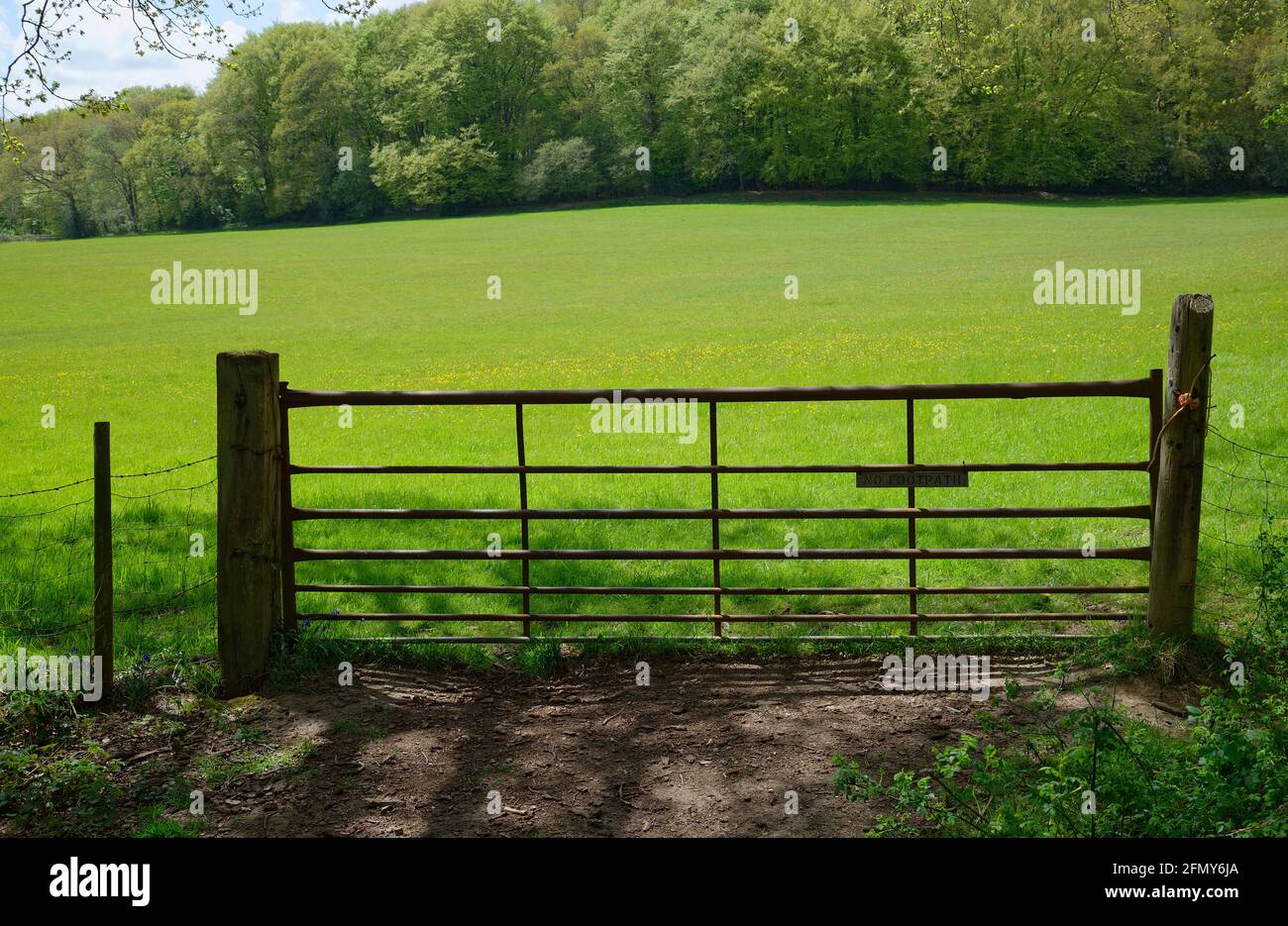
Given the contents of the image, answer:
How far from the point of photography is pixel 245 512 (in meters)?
6.79

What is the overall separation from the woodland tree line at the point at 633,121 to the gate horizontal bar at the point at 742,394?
6038cm

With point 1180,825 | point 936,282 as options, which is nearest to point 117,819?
point 1180,825

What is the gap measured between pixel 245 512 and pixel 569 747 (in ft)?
8.20

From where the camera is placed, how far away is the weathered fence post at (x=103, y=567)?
21.6 feet

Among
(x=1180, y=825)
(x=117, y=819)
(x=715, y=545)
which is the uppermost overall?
(x=715, y=545)

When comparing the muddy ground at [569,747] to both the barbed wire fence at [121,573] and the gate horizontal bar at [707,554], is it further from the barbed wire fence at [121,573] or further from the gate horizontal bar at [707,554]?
the barbed wire fence at [121,573]

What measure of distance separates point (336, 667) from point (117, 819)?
187 cm

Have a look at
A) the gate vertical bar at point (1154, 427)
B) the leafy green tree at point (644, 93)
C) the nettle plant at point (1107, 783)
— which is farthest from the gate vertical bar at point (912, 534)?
the leafy green tree at point (644, 93)

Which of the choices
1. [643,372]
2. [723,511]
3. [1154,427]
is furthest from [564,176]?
[1154,427]

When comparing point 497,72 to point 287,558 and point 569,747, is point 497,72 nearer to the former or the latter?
point 287,558

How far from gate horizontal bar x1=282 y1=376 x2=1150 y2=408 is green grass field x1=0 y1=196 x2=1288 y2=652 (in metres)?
1.90

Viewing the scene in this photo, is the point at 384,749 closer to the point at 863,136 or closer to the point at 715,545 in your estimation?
the point at 715,545

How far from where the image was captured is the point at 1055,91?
75.2 m
